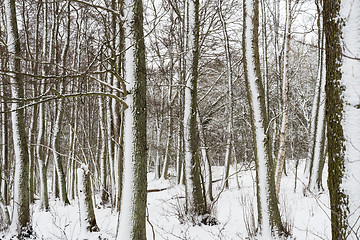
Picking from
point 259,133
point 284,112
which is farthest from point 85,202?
point 284,112

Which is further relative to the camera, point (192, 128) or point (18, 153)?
point (18, 153)

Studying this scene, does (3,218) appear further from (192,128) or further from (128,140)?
(192,128)

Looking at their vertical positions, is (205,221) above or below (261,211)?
below

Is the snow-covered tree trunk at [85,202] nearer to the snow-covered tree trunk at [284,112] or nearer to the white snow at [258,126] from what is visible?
the white snow at [258,126]

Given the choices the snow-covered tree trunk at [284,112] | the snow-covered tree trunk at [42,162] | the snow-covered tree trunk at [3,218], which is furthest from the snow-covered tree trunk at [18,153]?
the snow-covered tree trunk at [284,112]

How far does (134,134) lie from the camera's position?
135 inches

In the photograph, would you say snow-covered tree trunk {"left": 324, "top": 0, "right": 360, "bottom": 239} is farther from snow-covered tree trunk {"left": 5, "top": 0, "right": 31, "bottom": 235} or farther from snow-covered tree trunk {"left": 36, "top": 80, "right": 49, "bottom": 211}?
snow-covered tree trunk {"left": 36, "top": 80, "right": 49, "bottom": 211}

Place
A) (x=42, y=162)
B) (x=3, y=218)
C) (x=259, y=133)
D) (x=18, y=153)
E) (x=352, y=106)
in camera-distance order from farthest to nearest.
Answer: (x=42, y=162) → (x=18, y=153) → (x=3, y=218) → (x=259, y=133) → (x=352, y=106)

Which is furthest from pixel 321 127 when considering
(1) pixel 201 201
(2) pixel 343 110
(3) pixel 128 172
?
(3) pixel 128 172

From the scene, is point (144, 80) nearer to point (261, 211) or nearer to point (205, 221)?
point (261, 211)

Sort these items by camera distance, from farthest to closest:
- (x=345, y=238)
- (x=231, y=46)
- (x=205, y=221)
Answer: (x=231, y=46) < (x=205, y=221) < (x=345, y=238)

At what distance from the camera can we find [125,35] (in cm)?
358

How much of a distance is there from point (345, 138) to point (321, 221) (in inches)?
140

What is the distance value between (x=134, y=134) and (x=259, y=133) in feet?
6.38
